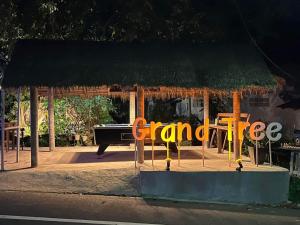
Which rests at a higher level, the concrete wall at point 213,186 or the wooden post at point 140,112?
the wooden post at point 140,112

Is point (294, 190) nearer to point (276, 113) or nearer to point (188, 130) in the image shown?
point (188, 130)

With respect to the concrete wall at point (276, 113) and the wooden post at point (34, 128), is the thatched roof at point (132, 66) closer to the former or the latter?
the wooden post at point (34, 128)

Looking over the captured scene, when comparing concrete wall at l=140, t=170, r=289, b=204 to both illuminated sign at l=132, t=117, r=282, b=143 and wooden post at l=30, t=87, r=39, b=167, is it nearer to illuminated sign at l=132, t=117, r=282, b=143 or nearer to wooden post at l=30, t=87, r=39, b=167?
illuminated sign at l=132, t=117, r=282, b=143

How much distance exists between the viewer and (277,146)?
16.1 metres

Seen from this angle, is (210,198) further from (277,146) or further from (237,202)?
(277,146)

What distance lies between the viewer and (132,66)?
12828 millimetres

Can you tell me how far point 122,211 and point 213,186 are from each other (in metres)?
2.62

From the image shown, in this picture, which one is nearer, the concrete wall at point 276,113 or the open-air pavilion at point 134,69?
the open-air pavilion at point 134,69

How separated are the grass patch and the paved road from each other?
37.1 inches

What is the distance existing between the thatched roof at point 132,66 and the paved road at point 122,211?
2.76m

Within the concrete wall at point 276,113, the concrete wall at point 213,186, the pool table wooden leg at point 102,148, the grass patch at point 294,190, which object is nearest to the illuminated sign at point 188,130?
the concrete wall at point 213,186

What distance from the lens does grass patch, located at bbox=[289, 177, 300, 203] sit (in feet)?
40.3

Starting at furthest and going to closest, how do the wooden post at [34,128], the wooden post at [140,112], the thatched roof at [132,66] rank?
the wooden post at [140,112] < the wooden post at [34,128] < the thatched roof at [132,66]

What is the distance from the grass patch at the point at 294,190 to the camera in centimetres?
1227
